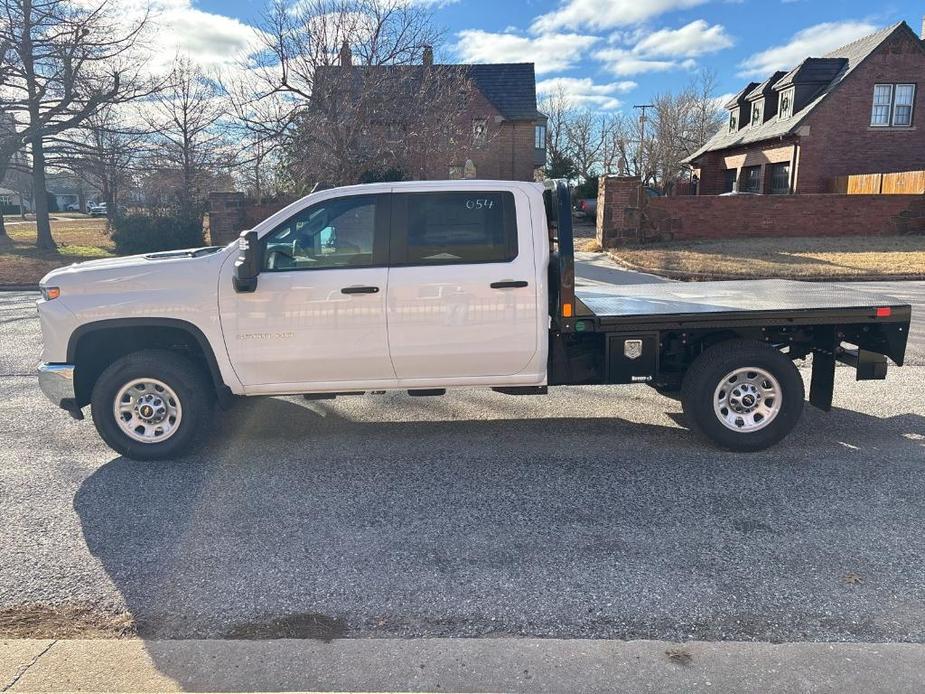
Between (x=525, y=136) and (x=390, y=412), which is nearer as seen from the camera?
(x=390, y=412)

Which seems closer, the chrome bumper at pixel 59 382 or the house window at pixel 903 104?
the chrome bumper at pixel 59 382

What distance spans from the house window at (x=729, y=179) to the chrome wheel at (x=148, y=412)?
115 ft

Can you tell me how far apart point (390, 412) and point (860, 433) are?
3978mm

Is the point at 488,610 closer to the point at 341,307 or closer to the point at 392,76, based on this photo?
the point at 341,307

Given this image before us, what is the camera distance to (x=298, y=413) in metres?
6.26

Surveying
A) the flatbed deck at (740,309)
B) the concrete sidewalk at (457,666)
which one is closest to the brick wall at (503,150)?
the flatbed deck at (740,309)

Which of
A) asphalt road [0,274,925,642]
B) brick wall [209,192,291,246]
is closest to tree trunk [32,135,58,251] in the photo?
brick wall [209,192,291,246]

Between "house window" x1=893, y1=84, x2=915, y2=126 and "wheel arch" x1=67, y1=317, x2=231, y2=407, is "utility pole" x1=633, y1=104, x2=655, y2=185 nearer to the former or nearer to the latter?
"house window" x1=893, y1=84, x2=915, y2=126

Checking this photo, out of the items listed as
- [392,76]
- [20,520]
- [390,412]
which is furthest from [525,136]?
[20,520]

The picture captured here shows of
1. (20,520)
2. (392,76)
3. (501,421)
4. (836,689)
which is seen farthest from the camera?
(392,76)

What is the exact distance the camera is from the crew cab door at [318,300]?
4.74 m

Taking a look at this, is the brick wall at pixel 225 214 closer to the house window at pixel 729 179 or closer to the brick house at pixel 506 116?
the brick house at pixel 506 116

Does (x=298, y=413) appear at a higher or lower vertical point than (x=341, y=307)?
lower

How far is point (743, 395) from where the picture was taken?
501 centimetres
